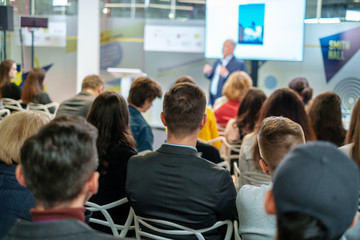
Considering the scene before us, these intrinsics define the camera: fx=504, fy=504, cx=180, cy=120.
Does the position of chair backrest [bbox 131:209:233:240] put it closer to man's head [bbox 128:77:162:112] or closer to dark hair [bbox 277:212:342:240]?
dark hair [bbox 277:212:342:240]

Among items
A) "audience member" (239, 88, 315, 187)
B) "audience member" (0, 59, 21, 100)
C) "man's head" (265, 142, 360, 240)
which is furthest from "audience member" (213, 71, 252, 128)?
"man's head" (265, 142, 360, 240)

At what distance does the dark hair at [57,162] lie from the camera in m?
1.35

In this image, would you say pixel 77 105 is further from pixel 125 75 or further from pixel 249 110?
pixel 125 75

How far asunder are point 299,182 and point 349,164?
4.9 inches

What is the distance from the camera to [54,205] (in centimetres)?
137

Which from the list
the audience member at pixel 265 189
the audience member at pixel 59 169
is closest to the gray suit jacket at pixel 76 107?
the audience member at pixel 265 189

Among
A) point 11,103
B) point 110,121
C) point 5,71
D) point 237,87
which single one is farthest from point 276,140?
point 5,71

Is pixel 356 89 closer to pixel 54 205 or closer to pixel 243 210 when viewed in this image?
pixel 243 210

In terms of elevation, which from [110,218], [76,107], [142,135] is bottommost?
[110,218]

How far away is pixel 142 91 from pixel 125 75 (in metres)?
4.07

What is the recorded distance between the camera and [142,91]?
453cm

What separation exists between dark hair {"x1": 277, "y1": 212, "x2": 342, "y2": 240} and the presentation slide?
6962mm

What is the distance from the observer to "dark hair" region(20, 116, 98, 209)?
135 cm

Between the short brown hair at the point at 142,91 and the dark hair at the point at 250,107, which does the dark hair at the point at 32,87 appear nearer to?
the short brown hair at the point at 142,91
